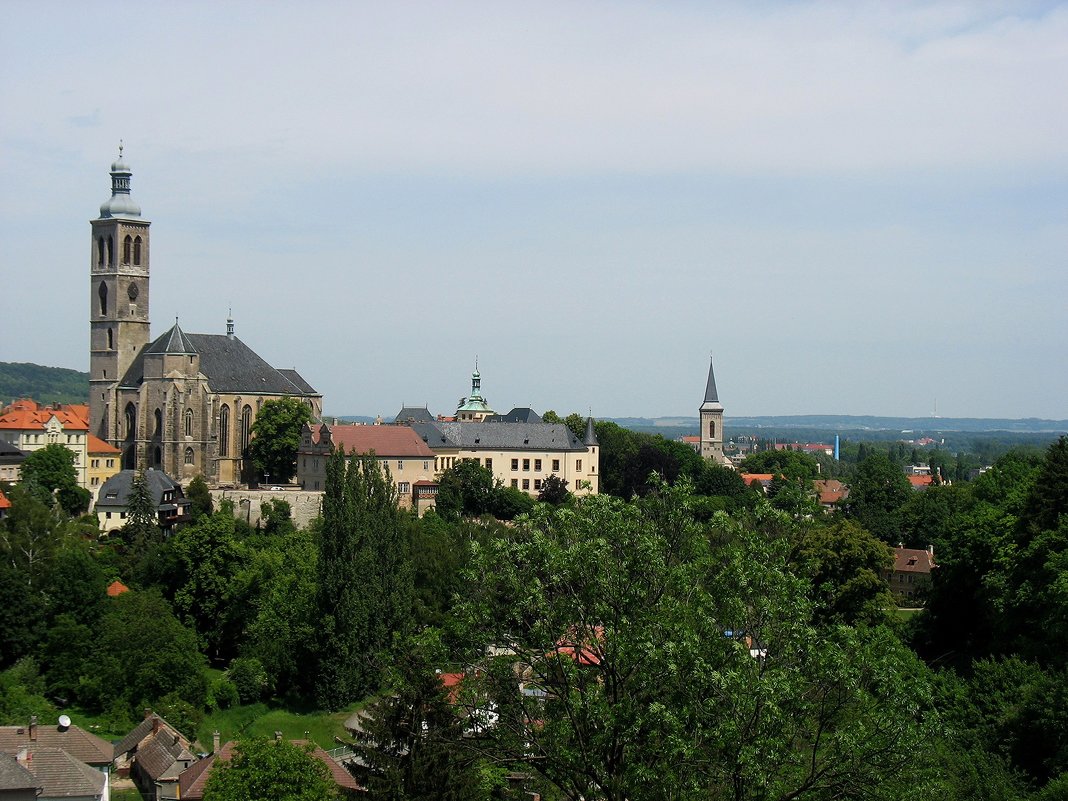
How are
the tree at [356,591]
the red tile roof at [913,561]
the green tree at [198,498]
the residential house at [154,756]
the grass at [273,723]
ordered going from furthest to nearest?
1. the red tile roof at [913,561]
2. the green tree at [198,498]
3. the tree at [356,591]
4. the grass at [273,723]
5. the residential house at [154,756]

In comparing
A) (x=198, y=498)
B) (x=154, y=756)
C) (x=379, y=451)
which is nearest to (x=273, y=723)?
(x=154, y=756)

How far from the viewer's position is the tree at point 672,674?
19.3m

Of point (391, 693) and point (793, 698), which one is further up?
point (793, 698)

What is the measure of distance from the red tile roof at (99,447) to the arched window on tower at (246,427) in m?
7.63

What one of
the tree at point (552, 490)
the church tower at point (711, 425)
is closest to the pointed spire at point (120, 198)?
the tree at point (552, 490)

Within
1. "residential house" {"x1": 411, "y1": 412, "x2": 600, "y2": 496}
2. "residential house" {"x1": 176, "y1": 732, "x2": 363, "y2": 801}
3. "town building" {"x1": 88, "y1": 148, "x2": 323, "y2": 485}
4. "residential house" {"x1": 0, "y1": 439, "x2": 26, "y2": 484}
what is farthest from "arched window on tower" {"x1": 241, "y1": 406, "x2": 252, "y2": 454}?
"residential house" {"x1": 176, "y1": 732, "x2": 363, "y2": 801}

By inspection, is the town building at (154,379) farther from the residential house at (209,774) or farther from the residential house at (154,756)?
the residential house at (209,774)

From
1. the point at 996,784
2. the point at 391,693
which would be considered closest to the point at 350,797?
the point at 391,693

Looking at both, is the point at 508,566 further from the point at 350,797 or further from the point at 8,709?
the point at 8,709

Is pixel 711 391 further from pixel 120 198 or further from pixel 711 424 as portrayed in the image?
pixel 120 198

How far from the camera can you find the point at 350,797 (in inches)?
1107

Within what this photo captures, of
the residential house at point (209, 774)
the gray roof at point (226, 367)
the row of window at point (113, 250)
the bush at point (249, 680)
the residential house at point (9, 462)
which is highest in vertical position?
the row of window at point (113, 250)

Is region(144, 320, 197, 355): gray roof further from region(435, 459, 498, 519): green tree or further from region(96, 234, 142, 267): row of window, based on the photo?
region(435, 459, 498, 519): green tree

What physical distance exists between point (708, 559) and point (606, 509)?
1798mm
